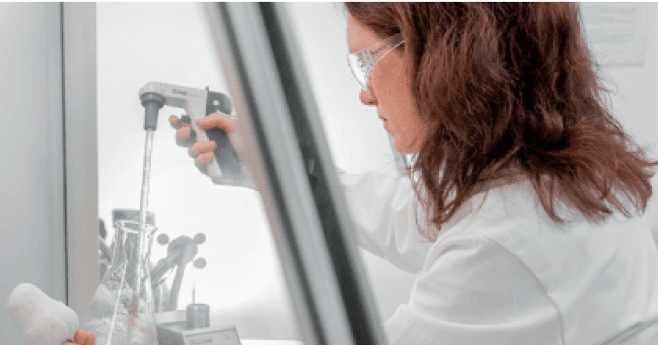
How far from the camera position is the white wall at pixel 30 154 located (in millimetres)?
750

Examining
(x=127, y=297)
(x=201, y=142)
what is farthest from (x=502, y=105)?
(x=127, y=297)

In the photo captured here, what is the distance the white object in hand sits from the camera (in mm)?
631

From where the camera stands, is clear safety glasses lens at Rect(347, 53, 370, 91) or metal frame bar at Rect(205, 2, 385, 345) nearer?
metal frame bar at Rect(205, 2, 385, 345)

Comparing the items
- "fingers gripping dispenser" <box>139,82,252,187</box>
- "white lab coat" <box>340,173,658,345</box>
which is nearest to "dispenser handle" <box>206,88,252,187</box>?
"fingers gripping dispenser" <box>139,82,252,187</box>

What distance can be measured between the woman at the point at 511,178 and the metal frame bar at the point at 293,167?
22 centimetres

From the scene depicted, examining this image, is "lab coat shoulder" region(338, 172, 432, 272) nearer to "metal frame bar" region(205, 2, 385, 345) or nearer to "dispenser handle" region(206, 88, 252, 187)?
"dispenser handle" region(206, 88, 252, 187)

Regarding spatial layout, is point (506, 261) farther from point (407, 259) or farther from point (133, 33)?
point (133, 33)

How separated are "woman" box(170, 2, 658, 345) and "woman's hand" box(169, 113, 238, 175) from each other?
22cm

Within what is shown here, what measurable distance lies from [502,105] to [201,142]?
1.52 ft

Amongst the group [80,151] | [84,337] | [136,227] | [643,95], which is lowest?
[84,337]

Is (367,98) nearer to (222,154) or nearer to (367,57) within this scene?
(367,57)

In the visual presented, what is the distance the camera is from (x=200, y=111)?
88cm

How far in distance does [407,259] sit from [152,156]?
1.57ft

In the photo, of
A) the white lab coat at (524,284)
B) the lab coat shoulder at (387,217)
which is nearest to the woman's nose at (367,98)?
the lab coat shoulder at (387,217)
